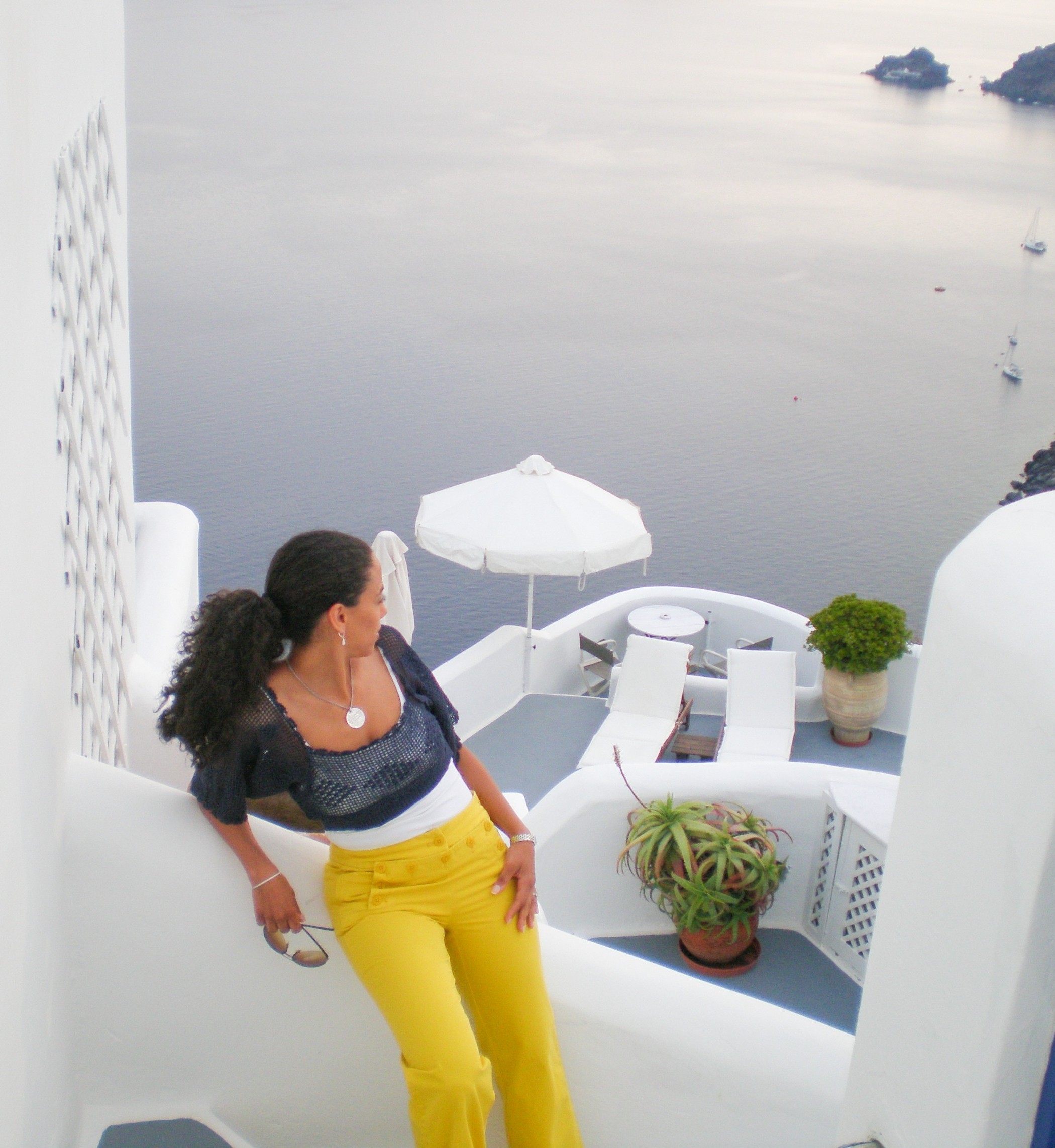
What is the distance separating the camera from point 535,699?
19.5 feet

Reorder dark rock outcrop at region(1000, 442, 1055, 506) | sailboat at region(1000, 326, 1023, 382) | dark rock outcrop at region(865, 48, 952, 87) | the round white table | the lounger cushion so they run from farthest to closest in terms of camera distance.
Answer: dark rock outcrop at region(865, 48, 952, 87) < sailboat at region(1000, 326, 1023, 382) < dark rock outcrop at region(1000, 442, 1055, 506) < the round white table < the lounger cushion

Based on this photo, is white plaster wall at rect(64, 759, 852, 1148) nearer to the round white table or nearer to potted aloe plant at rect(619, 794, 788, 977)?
potted aloe plant at rect(619, 794, 788, 977)

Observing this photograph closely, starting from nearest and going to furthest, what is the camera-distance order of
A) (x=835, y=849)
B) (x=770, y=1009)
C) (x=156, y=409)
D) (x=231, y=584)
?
(x=770, y=1009) < (x=835, y=849) < (x=231, y=584) < (x=156, y=409)

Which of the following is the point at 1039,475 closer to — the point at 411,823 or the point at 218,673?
the point at 411,823

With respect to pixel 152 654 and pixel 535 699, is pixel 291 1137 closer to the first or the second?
pixel 152 654

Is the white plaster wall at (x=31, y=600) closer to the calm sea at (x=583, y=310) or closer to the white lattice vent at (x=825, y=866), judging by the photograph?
the white lattice vent at (x=825, y=866)

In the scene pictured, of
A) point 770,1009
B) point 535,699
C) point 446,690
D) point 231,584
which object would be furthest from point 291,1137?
point 231,584

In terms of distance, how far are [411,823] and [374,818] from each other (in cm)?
6

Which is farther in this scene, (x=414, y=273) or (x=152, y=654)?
(x=414, y=273)

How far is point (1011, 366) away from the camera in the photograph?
14.9m

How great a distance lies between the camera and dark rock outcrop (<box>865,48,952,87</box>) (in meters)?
32.1

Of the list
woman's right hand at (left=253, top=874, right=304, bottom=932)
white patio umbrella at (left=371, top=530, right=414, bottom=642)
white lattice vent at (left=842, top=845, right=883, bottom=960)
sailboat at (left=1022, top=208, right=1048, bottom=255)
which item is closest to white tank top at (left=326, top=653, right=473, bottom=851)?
woman's right hand at (left=253, top=874, right=304, bottom=932)

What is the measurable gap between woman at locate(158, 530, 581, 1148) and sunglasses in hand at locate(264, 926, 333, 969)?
0.02m

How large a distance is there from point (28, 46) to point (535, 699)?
4.52m
